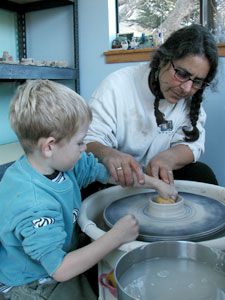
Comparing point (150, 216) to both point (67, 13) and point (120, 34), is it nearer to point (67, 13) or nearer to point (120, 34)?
point (120, 34)

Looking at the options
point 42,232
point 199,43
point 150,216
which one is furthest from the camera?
point 199,43

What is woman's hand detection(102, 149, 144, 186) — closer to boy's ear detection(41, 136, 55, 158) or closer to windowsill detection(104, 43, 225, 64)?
boy's ear detection(41, 136, 55, 158)

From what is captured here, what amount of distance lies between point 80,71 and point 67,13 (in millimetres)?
411

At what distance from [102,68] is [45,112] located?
160cm

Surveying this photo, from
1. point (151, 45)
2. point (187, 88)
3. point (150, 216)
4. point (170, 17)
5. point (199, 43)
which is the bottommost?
point (150, 216)

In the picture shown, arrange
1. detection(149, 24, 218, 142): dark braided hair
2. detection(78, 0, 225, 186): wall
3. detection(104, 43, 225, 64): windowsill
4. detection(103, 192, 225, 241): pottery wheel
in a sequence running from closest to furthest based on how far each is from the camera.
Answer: detection(103, 192, 225, 241): pottery wheel < detection(149, 24, 218, 142): dark braided hair < detection(78, 0, 225, 186): wall < detection(104, 43, 225, 64): windowsill

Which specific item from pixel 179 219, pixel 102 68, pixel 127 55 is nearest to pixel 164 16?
pixel 127 55

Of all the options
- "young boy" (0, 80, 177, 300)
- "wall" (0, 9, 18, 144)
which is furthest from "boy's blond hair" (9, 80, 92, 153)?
Answer: "wall" (0, 9, 18, 144)

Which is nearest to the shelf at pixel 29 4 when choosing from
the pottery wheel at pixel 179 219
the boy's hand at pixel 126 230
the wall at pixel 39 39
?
the wall at pixel 39 39

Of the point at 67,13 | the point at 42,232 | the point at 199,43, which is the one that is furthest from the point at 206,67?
the point at 67,13

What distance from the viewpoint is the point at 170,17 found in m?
2.10

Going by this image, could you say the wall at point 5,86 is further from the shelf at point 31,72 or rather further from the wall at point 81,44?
the shelf at point 31,72

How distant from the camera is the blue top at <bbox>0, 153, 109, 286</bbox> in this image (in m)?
0.66

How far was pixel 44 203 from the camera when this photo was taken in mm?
685
